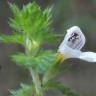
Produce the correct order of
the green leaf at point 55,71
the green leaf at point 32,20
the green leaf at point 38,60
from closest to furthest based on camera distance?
1. the green leaf at point 38,60
2. the green leaf at point 32,20
3. the green leaf at point 55,71

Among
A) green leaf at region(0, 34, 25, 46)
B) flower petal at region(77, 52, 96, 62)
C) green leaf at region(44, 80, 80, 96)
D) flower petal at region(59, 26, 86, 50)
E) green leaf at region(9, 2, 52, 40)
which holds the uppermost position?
flower petal at region(59, 26, 86, 50)

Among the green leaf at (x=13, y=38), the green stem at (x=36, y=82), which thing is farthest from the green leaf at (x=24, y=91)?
the green leaf at (x=13, y=38)

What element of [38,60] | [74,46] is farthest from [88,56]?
[38,60]

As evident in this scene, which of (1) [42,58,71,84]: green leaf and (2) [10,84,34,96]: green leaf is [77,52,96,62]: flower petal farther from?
(2) [10,84,34,96]: green leaf

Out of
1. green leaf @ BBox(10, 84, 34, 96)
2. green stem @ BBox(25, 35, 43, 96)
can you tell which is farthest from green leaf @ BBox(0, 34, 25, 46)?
green leaf @ BBox(10, 84, 34, 96)

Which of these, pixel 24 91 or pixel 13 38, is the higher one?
pixel 13 38

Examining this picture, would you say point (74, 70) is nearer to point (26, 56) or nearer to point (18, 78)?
point (18, 78)

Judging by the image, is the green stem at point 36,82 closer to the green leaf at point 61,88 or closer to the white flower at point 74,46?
the green leaf at point 61,88

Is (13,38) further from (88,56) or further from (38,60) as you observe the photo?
(88,56)
